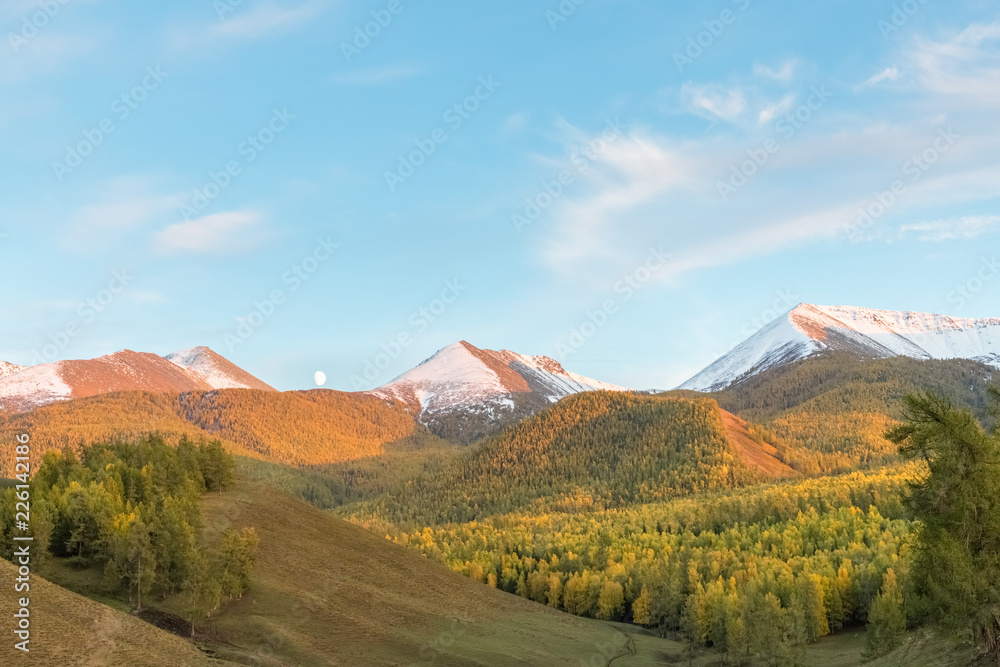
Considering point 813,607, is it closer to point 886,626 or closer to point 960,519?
point 886,626

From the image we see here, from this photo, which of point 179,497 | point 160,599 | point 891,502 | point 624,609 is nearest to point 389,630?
point 160,599

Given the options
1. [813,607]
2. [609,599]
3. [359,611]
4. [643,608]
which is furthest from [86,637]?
[609,599]

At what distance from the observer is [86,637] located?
59.9m

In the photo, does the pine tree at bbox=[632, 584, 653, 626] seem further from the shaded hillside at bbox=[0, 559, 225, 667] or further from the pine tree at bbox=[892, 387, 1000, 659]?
the pine tree at bbox=[892, 387, 1000, 659]

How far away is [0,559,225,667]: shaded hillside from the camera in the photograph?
5538 cm

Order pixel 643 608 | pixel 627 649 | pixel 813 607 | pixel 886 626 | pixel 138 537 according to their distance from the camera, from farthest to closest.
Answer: pixel 643 608, pixel 813 607, pixel 627 649, pixel 886 626, pixel 138 537

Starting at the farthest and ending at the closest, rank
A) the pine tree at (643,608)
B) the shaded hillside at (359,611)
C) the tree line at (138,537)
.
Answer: the pine tree at (643,608) → the shaded hillside at (359,611) → the tree line at (138,537)

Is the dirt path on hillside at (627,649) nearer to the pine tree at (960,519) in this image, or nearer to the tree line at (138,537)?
the tree line at (138,537)

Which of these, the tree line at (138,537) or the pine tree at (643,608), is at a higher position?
the tree line at (138,537)

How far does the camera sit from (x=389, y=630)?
9856 cm

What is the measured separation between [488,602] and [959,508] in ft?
311

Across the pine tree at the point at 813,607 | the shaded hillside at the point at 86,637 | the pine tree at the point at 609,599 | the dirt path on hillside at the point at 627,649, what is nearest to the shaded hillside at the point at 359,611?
the dirt path on hillside at the point at 627,649

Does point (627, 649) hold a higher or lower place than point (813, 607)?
lower

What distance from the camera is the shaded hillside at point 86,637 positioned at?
55375 millimetres
